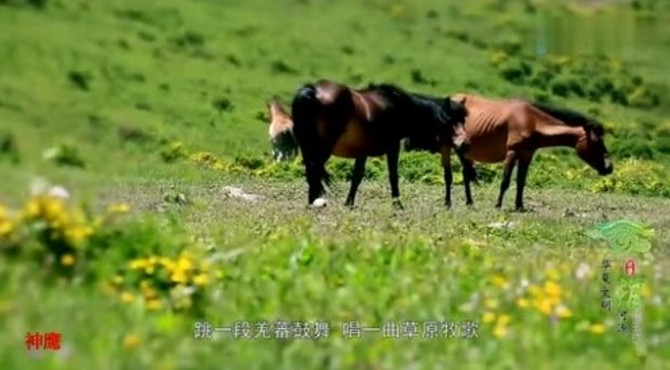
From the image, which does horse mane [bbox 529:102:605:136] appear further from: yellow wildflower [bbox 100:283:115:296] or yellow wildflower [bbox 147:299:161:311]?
yellow wildflower [bbox 100:283:115:296]

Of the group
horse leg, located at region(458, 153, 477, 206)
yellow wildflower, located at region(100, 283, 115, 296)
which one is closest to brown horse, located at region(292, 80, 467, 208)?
horse leg, located at region(458, 153, 477, 206)

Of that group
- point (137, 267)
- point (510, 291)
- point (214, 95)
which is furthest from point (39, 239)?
point (214, 95)

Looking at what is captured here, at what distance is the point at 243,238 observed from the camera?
35.6 feet

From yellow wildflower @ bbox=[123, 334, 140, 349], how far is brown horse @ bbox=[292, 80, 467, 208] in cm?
1048

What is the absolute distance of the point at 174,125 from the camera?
31859mm

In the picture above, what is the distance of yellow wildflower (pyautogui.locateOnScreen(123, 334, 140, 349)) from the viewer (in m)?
7.08

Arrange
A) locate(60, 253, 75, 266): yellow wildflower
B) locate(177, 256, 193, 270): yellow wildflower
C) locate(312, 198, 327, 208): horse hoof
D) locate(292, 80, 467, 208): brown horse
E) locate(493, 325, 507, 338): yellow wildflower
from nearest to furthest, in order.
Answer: locate(60, 253, 75, 266): yellow wildflower → locate(493, 325, 507, 338): yellow wildflower → locate(177, 256, 193, 270): yellow wildflower → locate(312, 198, 327, 208): horse hoof → locate(292, 80, 467, 208): brown horse

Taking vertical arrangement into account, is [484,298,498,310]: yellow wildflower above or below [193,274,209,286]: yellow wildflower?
below

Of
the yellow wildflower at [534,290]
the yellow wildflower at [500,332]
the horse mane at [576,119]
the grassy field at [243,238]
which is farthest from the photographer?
the horse mane at [576,119]

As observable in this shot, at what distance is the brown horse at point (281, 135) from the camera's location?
28250 millimetres

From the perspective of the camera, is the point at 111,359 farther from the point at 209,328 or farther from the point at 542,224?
the point at 542,224

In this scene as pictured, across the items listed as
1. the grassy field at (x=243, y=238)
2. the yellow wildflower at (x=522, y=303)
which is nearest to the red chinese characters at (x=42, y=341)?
the grassy field at (x=243, y=238)

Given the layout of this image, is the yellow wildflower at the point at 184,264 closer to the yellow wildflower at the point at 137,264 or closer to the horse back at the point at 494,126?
the yellow wildflower at the point at 137,264

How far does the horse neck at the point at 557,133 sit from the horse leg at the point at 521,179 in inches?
16.3
